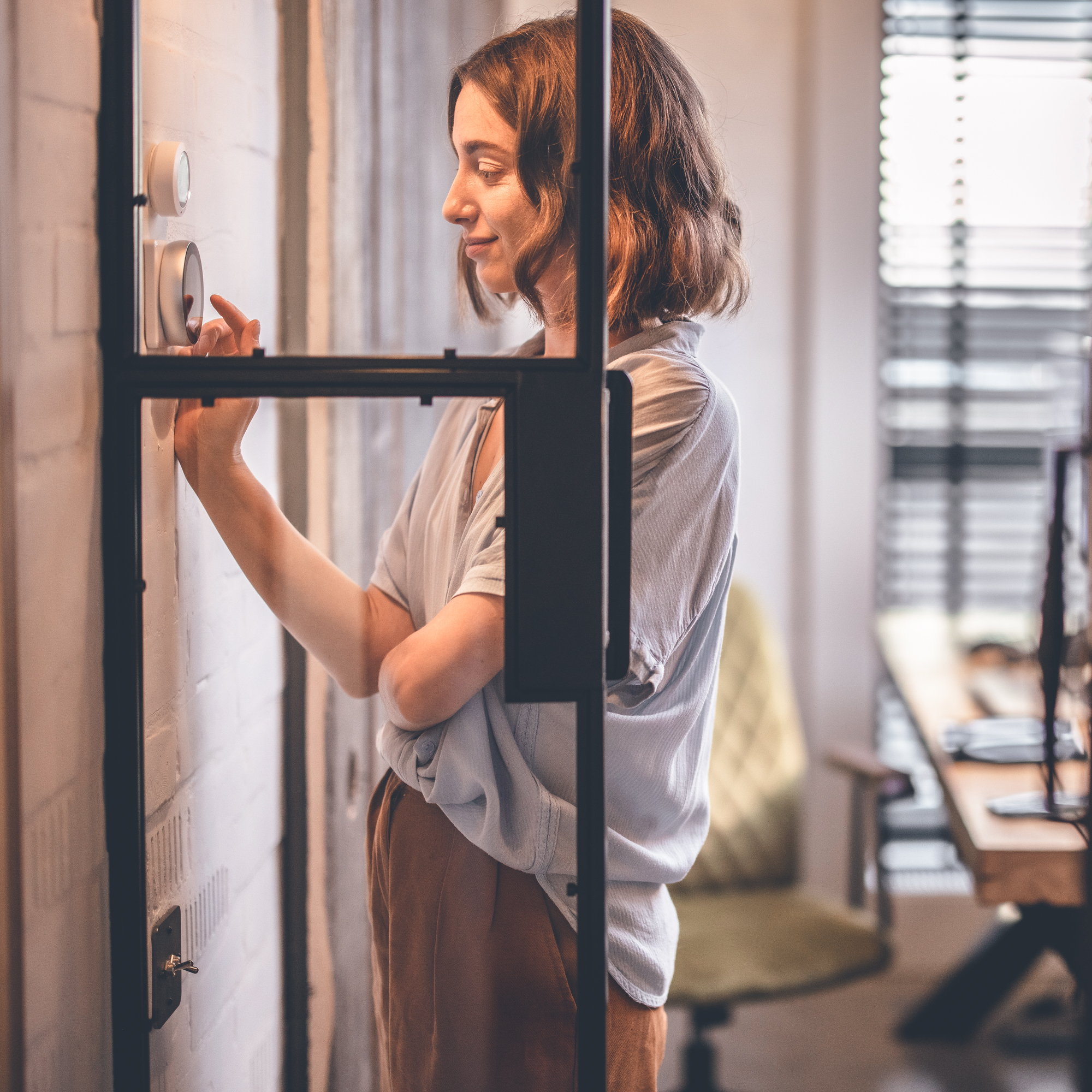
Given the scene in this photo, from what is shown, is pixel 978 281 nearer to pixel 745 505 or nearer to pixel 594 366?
pixel 745 505

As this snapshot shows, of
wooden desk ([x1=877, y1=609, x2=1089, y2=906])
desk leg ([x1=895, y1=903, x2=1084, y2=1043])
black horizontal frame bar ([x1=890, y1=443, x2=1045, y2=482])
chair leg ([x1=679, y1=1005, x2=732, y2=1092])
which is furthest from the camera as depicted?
black horizontal frame bar ([x1=890, y1=443, x2=1045, y2=482])

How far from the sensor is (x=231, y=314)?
71 cm

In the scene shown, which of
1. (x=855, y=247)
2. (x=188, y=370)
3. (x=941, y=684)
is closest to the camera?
(x=188, y=370)

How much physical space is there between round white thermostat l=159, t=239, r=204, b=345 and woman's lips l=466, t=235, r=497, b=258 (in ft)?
0.56

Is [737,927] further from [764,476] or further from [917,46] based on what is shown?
[917,46]

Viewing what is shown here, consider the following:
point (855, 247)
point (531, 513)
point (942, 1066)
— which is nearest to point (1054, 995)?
point (942, 1066)

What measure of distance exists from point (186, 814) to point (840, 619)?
1717 mm

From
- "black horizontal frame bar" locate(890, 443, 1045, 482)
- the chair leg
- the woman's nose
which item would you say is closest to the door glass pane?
the woman's nose

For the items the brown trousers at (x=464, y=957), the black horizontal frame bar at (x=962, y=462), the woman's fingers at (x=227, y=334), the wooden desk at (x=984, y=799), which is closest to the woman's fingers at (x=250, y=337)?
the woman's fingers at (x=227, y=334)

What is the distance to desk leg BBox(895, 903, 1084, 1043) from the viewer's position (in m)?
2.05

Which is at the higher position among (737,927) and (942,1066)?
(737,927)

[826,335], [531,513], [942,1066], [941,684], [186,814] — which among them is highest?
[826,335]

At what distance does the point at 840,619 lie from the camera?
225 cm

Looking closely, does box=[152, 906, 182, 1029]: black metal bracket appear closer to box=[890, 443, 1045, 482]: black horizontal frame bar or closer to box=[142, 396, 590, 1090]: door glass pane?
box=[142, 396, 590, 1090]: door glass pane
